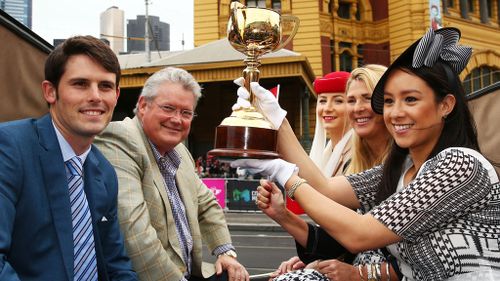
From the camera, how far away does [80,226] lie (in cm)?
199

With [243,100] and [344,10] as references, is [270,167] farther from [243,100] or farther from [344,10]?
[344,10]

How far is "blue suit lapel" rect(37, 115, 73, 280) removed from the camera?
1854 millimetres

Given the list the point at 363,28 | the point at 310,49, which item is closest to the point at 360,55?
the point at 363,28

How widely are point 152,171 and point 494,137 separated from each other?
192 centimetres

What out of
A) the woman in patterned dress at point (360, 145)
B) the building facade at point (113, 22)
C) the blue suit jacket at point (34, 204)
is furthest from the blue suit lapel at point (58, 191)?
the building facade at point (113, 22)

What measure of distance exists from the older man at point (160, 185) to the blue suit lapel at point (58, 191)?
528 millimetres

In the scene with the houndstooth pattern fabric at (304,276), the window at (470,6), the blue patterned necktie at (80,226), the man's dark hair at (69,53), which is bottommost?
the houndstooth pattern fabric at (304,276)

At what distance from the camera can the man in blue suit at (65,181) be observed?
180 cm

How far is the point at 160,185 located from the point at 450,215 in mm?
1465

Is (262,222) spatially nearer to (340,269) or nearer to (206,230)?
(206,230)

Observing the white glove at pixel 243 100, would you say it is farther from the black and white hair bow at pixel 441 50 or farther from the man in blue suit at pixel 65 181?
the black and white hair bow at pixel 441 50

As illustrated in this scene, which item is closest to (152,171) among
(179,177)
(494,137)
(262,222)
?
(179,177)

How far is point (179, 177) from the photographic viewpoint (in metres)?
2.97

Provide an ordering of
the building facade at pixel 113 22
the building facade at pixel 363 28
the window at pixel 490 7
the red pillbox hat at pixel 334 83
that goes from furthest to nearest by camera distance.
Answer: the building facade at pixel 113 22 → the window at pixel 490 7 → the building facade at pixel 363 28 → the red pillbox hat at pixel 334 83
